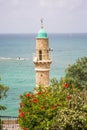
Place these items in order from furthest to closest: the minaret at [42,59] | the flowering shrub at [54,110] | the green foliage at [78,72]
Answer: the green foliage at [78,72] → the minaret at [42,59] → the flowering shrub at [54,110]

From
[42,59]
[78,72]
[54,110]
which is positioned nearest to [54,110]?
[54,110]

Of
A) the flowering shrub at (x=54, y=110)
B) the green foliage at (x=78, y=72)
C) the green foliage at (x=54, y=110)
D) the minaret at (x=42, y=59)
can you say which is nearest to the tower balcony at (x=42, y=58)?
the minaret at (x=42, y=59)

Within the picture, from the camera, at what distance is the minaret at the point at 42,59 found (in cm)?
2778

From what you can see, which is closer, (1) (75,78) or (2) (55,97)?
(2) (55,97)

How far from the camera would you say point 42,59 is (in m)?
28.1

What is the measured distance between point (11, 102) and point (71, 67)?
15.1 meters

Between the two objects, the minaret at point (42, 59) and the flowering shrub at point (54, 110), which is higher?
the minaret at point (42, 59)

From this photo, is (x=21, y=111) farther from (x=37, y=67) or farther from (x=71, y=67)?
(x=71, y=67)

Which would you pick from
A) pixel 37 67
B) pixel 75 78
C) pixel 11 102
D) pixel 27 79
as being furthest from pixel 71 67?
pixel 27 79

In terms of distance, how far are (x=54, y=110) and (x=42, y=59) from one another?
12.2 m

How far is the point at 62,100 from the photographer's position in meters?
17.0

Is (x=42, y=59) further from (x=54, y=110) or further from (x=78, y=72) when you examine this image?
(x=54, y=110)

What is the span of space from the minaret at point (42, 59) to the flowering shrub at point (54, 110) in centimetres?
920

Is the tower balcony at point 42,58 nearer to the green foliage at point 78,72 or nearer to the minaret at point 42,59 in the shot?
the minaret at point 42,59
